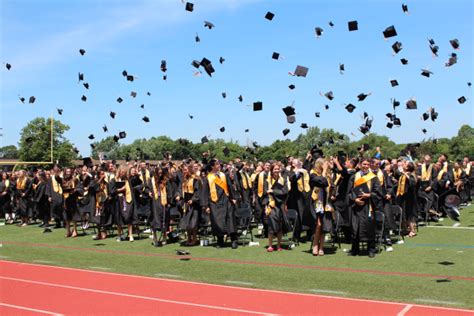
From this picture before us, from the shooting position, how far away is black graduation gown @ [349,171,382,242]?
988cm

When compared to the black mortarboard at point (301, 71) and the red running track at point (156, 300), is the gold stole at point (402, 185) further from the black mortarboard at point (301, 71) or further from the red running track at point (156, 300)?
the red running track at point (156, 300)

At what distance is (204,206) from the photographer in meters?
11.9

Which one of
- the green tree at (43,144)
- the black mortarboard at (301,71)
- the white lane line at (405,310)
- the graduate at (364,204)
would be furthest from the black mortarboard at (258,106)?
the green tree at (43,144)

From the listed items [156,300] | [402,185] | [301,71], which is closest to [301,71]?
[301,71]

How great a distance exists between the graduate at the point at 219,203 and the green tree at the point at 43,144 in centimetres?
6609

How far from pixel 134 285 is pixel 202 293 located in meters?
1.29

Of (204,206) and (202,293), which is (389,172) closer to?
(204,206)

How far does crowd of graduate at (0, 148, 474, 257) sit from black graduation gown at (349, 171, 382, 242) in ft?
0.06

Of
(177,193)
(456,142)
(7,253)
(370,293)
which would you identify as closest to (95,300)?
(370,293)

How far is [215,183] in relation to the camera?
11.9 metres

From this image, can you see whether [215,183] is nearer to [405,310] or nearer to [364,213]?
[364,213]

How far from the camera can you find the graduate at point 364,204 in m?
9.88

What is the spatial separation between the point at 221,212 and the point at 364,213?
3.29 m

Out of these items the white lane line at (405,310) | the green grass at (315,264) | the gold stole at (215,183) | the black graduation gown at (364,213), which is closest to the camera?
the white lane line at (405,310)
